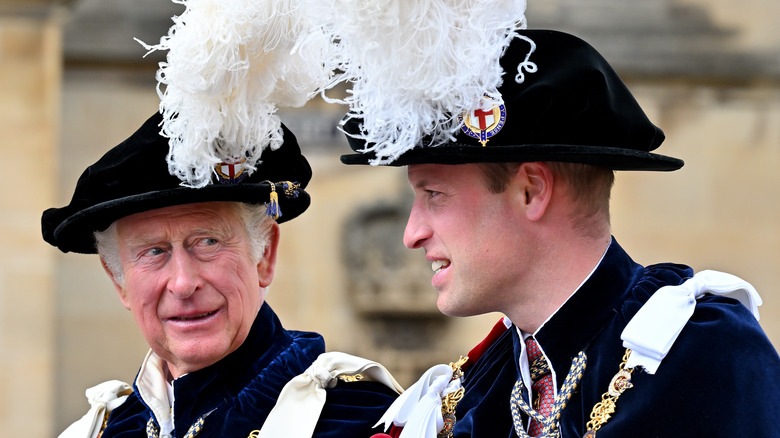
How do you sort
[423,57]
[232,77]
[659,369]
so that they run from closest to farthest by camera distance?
1. [659,369]
2. [423,57]
3. [232,77]

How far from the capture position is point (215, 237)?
3.33 m

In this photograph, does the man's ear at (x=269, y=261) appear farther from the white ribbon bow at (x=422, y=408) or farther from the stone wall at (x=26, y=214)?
the stone wall at (x=26, y=214)

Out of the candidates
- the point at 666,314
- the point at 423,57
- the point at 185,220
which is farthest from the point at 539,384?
the point at 185,220

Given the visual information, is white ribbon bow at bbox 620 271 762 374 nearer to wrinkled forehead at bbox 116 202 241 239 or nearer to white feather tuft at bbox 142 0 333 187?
white feather tuft at bbox 142 0 333 187

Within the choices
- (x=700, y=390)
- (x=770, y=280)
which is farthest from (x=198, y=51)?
(x=770, y=280)

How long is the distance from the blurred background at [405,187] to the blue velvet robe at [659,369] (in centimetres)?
410

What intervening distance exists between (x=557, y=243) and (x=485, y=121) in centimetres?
34

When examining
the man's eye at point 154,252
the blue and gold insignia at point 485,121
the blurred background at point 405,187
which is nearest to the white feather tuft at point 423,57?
the blue and gold insignia at point 485,121

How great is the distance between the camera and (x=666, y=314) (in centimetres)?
258

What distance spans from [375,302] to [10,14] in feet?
8.89

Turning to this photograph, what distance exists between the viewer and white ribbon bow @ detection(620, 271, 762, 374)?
2.54 m

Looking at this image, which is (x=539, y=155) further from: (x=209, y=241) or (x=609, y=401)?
(x=209, y=241)

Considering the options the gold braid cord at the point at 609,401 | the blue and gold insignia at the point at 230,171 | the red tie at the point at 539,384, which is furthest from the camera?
the blue and gold insignia at the point at 230,171

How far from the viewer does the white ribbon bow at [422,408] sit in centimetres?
295
